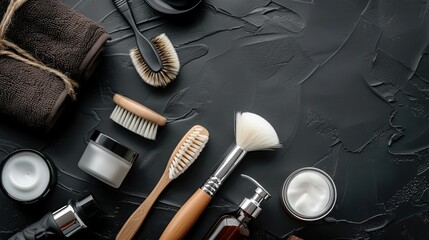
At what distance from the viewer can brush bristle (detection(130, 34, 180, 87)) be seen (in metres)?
1.21

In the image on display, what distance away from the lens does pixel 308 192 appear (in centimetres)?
120

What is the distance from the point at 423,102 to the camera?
127 cm

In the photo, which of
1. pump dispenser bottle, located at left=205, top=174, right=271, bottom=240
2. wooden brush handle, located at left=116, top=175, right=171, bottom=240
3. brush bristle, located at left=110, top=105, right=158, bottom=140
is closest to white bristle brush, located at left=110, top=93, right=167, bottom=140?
brush bristle, located at left=110, top=105, right=158, bottom=140

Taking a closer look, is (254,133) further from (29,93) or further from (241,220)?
(29,93)

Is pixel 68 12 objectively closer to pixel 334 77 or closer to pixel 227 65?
pixel 227 65

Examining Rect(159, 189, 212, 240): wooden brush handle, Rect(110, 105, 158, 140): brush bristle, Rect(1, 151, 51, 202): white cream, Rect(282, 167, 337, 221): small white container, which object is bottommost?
Rect(1, 151, 51, 202): white cream

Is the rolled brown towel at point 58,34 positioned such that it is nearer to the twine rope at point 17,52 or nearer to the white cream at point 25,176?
the twine rope at point 17,52

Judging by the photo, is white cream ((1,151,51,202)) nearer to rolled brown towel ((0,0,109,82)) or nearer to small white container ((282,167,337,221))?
rolled brown towel ((0,0,109,82))

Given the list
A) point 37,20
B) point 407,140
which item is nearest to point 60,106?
point 37,20

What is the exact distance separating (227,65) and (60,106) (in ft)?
1.20

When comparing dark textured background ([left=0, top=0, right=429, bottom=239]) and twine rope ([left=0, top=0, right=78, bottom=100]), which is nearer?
twine rope ([left=0, top=0, right=78, bottom=100])

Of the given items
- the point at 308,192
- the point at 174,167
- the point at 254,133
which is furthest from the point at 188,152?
the point at 308,192

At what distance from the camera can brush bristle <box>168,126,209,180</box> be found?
118cm

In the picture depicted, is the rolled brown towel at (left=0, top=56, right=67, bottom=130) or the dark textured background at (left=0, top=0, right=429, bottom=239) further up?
the dark textured background at (left=0, top=0, right=429, bottom=239)
